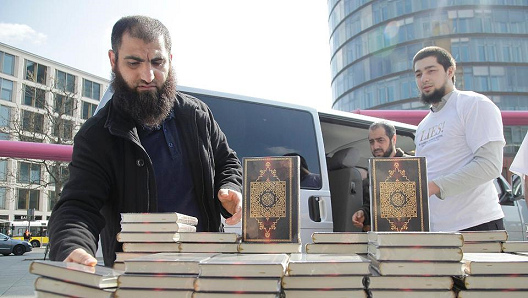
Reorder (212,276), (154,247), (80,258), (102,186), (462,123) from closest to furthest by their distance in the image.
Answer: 1. (212,276)
2. (80,258)
3. (154,247)
4. (102,186)
5. (462,123)

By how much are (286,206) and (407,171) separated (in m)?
0.41

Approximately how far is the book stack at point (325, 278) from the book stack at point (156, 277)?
0.77 ft

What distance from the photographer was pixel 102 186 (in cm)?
175

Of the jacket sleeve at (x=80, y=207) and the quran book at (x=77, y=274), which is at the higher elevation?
the jacket sleeve at (x=80, y=207)

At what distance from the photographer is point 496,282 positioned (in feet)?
3.53

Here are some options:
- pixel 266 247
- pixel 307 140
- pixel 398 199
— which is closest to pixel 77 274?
pixel 266 247

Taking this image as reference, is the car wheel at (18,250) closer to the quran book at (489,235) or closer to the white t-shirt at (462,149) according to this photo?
the white t-shirt at (462,149)

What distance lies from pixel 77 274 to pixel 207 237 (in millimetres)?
402

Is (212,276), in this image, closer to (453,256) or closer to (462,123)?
(453,256)

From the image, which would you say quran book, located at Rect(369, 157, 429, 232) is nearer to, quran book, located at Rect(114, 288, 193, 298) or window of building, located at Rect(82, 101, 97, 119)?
quran book, located at Rect(114, 288, 193, 298)

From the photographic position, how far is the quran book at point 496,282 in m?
1.07

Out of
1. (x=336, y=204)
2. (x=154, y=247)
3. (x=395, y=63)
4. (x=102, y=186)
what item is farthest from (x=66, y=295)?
(x=395, y=63)

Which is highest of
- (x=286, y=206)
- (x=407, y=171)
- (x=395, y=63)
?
(x=395, y=63)

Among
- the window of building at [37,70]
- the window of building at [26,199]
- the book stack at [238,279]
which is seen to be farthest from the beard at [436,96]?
the window of building at [37,70]
